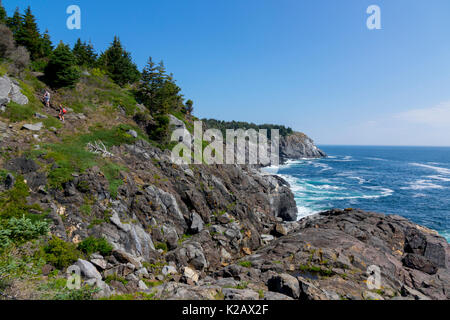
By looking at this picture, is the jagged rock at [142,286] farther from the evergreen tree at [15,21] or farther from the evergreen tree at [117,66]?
the evergreen tree at [15,21]

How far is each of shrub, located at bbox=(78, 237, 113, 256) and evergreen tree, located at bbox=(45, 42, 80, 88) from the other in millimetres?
23067

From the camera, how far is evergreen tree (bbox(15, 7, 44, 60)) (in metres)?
28.1

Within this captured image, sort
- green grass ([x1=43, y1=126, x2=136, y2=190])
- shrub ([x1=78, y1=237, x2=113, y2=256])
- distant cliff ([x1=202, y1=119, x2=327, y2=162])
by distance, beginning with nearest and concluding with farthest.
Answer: shrub ([x1=78, y1=237, x2=113, y2=256]) < green grass ([x1=43, y1=126, x2=136, y2=190]) < distant cliff ([x1=202, y1=119, x2=327, y2=162])

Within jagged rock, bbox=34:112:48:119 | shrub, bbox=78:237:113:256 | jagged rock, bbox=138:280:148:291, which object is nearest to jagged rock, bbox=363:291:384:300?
jagged rock, bbox=138:280:148:291

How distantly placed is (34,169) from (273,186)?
34024 mm

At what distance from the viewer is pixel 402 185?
211ft

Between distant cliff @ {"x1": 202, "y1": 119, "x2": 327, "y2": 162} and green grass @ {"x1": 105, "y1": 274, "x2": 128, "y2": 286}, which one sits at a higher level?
distant cliff @ {"x1": 202, "y1": 119, "x2": 327, "y2": 162}

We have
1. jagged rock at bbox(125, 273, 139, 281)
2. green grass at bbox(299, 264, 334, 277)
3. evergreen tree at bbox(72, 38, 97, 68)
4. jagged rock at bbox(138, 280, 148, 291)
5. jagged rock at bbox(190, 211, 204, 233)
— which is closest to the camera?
jagged rock at bbox(138, 280, 148, 291)

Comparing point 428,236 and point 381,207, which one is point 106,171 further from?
point 381,207

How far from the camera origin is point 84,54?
4125cm

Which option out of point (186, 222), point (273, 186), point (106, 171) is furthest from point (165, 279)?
point (273, 186)

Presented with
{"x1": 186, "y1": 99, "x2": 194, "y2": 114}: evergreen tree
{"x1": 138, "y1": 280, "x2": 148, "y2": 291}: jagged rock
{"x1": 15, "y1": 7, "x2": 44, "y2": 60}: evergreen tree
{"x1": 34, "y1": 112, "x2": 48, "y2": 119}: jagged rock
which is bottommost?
{"x1": 138, "y1": 280, "x2": 148, "y2": 291}: jagged rock

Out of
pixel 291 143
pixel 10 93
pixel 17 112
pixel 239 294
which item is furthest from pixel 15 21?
pixel 291 143

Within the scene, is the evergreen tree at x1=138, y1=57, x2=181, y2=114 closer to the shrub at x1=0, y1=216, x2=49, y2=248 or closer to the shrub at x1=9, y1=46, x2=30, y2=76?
the shrub at x1=9, y1=46, x2=30, y2=76
